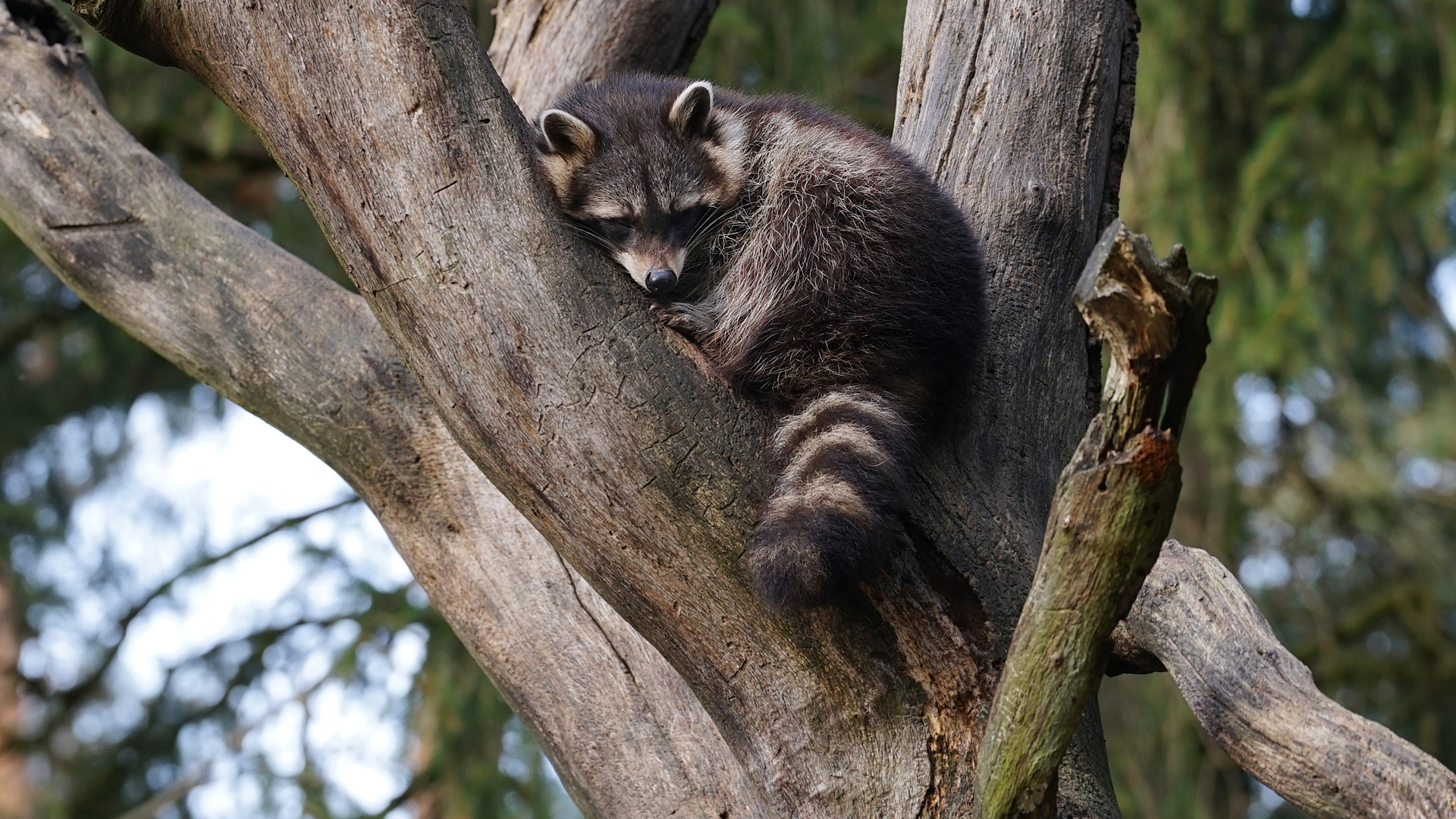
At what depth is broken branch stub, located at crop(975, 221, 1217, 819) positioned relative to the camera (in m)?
1.62

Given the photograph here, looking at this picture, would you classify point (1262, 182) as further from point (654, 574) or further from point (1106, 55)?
point (654, 574)

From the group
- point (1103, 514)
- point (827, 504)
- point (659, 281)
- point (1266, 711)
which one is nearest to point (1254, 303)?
point (659, 281)

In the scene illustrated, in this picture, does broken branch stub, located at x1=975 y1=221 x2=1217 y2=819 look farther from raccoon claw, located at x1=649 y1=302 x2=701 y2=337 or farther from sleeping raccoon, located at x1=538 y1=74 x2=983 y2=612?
raccoon claw, located at x1=649 y1=302 x2=701 y2=337

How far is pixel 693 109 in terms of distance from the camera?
148 inches

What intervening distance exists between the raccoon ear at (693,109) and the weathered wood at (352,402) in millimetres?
1118

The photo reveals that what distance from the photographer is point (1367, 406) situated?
284 inches

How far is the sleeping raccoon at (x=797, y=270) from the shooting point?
2.29 meters

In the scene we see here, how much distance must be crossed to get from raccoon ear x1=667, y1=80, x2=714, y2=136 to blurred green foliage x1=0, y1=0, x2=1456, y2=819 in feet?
6.79

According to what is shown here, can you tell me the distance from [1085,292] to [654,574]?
1084mm

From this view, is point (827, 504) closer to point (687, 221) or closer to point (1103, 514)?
point (1103, 514)

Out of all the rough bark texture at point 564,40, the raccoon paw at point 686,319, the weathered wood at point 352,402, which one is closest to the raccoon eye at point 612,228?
the rough bark texture at point 564,40

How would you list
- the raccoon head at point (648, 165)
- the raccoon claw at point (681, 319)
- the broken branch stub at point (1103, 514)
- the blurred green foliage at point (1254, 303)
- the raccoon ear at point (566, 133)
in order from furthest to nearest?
the blurred green foliage at point (1254, 303) → the raccoon head at point (648, 165) → the raccoon ear at point (566, 133) → the raccoon claw at point (681, 319) → the broken branch stub at point (1103, 514)

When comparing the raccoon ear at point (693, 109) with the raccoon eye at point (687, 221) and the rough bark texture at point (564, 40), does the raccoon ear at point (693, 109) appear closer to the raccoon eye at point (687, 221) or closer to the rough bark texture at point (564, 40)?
the raccoon eye at point (687, 221)

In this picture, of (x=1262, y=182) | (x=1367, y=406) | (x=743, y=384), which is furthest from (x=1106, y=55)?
(x=1367, y=406)
